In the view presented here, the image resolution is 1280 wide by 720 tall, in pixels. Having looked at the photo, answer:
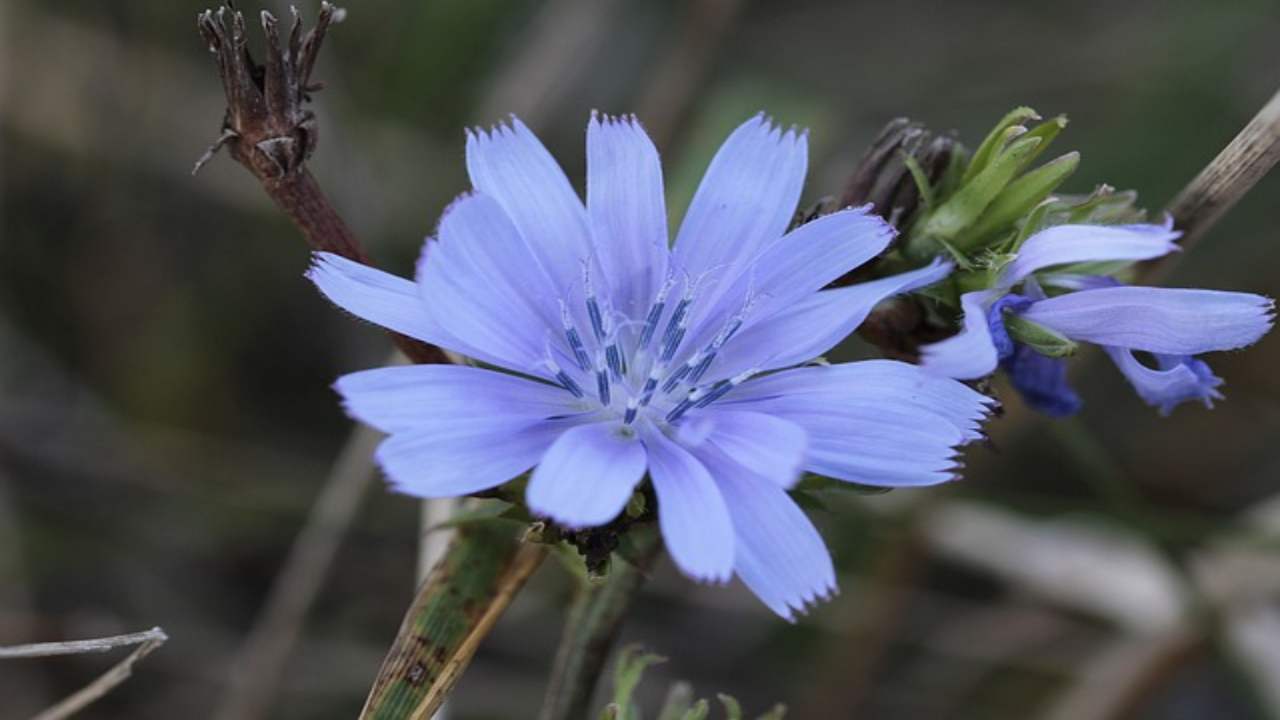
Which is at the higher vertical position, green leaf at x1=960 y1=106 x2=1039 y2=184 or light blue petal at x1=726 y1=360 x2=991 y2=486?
green leaf at x1=960 y1=106 x2=1039 y2=184

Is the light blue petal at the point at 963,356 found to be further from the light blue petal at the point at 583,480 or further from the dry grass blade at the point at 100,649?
the dry grass blade at the point at 100,649

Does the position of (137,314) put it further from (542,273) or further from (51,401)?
(542,273)

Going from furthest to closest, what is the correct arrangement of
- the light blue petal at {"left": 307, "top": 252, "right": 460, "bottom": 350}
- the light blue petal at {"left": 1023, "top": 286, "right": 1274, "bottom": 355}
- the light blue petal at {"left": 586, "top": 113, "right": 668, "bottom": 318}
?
the light blue petal at {"left": 586, "top": 113, "right": 668, "bottom": 318}
the light blue petal at {"left": 1023, "top": 286, "right": 1274, "bottom": 355}
the light blue petal at {"left": 307, "top": 252, "right": 460, "bottom": 350}

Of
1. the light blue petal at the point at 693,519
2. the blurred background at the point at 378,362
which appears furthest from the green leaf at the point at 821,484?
the blurred background at the point at 378,362

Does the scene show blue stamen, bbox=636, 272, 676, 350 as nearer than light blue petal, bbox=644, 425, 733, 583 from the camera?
No

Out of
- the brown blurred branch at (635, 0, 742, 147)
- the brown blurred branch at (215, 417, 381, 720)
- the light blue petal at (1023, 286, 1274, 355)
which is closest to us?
the light blue petal at (1023, 286, 1274, 355)

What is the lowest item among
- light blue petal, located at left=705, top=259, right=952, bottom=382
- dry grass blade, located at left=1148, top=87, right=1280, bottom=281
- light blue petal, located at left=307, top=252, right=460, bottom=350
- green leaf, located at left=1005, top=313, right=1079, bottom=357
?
light blue petal, located at left=307, top=252, right=460, bottom=350

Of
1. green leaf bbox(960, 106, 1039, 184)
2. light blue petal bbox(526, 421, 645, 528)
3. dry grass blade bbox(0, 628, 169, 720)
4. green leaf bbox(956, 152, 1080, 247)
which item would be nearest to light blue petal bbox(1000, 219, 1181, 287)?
green leaf bbox(956, 152, 1080, 247)

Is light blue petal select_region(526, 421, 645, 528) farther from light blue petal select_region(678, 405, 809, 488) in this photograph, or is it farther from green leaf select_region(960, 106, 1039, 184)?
green leaf select_region(960, 106, 1039, 184)
